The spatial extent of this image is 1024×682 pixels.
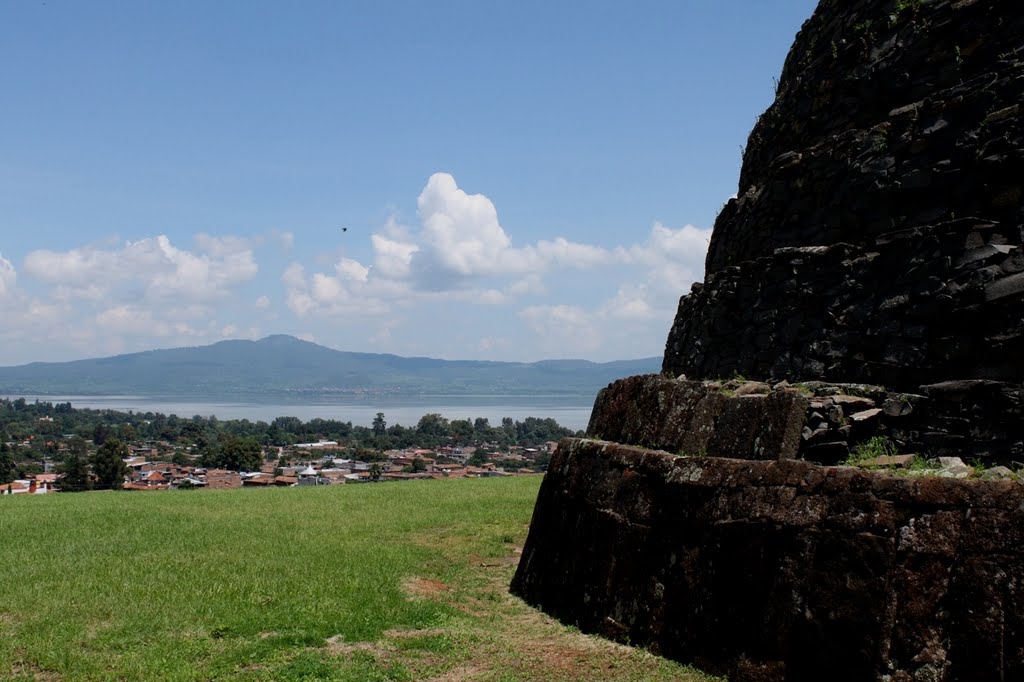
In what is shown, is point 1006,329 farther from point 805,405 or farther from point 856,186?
point 856,186

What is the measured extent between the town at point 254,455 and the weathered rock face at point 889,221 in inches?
1096

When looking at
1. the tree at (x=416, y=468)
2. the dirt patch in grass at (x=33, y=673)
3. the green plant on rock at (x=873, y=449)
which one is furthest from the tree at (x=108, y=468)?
the green plant on rock at (x=873, y=449)

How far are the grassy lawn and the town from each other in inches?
791

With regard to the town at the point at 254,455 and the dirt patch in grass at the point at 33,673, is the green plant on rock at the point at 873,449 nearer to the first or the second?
the dirt patch in grass at the point at 33,673

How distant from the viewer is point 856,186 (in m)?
11.9

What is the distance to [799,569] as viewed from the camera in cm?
782

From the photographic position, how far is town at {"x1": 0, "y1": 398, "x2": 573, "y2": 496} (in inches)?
2044

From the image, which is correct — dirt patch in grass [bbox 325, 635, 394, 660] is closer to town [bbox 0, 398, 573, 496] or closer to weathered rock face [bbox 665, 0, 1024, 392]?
weathered rock face [bbox 665, 0, 1024, 392]

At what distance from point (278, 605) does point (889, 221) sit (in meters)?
9.91

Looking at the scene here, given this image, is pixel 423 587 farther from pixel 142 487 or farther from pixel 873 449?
pixel 142 487

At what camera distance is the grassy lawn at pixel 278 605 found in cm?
883

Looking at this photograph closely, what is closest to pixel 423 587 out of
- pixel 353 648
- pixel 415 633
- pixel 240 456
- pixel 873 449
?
pixel 415 633

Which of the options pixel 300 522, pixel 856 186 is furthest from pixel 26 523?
pixel 856 186

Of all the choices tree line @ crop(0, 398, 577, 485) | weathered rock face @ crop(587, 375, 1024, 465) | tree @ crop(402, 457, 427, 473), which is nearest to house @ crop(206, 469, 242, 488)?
Result: tree @ crop(402, 457, 427, 473)
